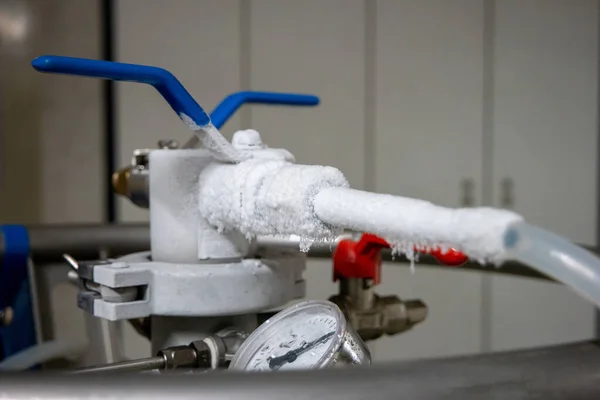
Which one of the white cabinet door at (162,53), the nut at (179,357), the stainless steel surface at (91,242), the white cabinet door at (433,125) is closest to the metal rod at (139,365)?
the nut at (179,357)

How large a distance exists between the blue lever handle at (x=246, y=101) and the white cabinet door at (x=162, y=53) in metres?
0.85

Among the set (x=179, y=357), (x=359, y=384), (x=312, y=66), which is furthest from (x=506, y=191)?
(x=359, y=384)

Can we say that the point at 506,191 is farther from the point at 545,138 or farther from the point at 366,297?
the point at 366,297

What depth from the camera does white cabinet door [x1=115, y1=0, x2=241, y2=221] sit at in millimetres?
1471

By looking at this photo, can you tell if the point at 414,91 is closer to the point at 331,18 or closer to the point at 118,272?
the point at 331,18

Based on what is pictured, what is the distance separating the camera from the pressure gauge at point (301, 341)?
386mm

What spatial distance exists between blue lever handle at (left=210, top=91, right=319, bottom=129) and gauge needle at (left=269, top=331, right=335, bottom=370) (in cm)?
21

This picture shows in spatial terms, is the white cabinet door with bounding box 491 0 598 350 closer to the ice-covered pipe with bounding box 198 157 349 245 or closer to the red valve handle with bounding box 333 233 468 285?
the red valve handle with bounding box 333 233 468 285

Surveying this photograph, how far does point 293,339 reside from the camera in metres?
0.43

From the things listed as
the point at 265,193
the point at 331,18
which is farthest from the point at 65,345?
the point at 331,18

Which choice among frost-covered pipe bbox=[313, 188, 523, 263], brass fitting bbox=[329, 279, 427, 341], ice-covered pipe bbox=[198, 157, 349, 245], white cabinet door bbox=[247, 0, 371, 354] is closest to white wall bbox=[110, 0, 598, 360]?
white cabinet door bbox=[247, 0, 371, 354]

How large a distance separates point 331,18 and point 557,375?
4.60 feet

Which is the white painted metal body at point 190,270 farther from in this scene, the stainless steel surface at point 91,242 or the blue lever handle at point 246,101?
the stainless steel surface at point 91,242

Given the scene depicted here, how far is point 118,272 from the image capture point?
45 centimetres
